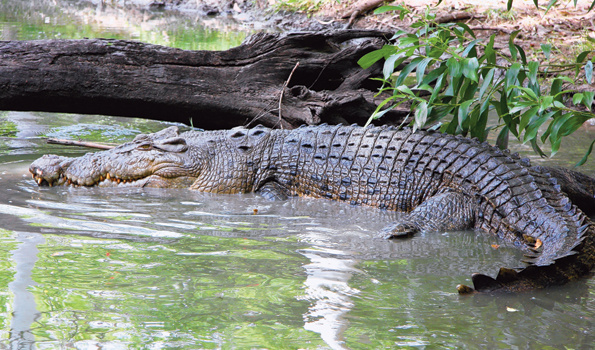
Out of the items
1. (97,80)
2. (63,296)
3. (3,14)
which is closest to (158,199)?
(97,80)

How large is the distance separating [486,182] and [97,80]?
12.6ft

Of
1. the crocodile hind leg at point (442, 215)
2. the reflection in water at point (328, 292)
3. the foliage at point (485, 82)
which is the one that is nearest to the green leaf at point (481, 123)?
the foliage at point (485, 82)

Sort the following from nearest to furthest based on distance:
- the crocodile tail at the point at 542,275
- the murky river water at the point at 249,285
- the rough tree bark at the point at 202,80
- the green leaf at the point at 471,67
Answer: the murky river water at the point at 249,285 < the crocodile tail at the point at 542,275 < the green leaf at the point at 471,67 < the rough tree bark at the point at 202,80

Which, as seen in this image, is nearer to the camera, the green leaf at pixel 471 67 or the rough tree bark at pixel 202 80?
the green leaf at pixel 471 67

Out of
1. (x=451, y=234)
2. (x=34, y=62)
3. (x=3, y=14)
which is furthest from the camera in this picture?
(x=3, y=14)

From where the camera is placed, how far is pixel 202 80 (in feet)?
19.9

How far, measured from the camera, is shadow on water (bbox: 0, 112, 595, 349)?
2.33m

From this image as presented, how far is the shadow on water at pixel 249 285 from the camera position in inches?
91.9

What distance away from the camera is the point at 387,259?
10.9 ft

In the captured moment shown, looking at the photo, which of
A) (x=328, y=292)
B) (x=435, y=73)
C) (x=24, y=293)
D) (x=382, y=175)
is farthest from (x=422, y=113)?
(x=24, y=293)

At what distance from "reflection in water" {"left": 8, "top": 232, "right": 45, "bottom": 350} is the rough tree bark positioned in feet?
8.48

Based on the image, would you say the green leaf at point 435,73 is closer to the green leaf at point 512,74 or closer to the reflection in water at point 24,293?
the green leaf at point 512,74

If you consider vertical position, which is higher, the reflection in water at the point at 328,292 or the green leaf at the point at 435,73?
the green leaf at the point at 435,73

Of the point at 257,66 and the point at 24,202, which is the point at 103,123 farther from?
the point at 24,202
